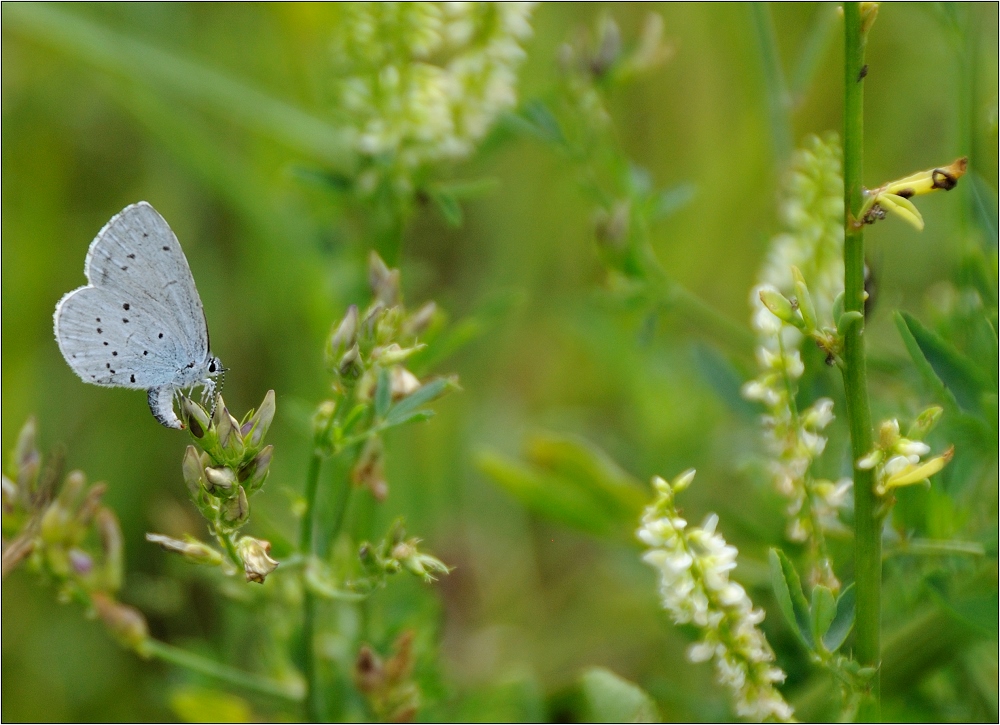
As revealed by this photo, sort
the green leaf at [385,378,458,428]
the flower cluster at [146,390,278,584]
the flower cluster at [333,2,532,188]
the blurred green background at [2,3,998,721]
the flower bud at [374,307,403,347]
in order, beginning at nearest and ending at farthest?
the flower cluster at [146,390,278,584]
the flower bud at [374,307,403,347]
the green leaf at [385,378,458,428]
the flower cluster at [333,2,532,188]
the blurred green background at [2,3,998,721]

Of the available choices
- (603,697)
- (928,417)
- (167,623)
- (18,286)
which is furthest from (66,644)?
(928,417)

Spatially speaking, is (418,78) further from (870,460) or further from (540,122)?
(870,460)

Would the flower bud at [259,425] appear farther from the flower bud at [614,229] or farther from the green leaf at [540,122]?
the green leaf at [540,122]

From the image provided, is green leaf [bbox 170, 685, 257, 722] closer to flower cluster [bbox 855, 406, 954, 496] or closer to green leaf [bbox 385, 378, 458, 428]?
green leaf [bbox 385, 378, 458, 428]

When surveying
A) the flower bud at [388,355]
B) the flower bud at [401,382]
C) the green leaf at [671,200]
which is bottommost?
the flower bud at [401,382]

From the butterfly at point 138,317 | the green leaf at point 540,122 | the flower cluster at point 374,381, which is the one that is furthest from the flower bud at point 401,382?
the green leaf at point 540,122

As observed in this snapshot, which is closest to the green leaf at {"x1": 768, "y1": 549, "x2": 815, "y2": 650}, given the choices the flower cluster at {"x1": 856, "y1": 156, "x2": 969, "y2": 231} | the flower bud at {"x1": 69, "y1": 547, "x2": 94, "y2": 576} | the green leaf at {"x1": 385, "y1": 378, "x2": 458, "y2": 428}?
the flower cluster at {"x1": 856, "y1": 156, "x2": 969, "y2": 231}

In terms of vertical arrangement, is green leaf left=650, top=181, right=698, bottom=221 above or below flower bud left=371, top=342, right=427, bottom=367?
below
